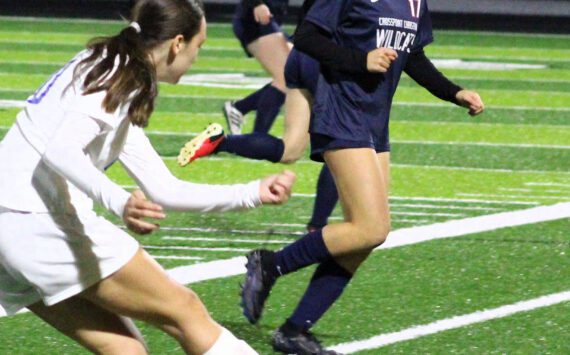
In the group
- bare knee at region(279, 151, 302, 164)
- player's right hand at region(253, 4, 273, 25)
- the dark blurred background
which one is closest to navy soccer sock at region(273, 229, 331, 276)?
bare knee at region(279, 151, 302, 164)

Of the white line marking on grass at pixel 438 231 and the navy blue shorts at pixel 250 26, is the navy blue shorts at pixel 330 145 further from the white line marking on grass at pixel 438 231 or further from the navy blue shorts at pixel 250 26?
the navy blue shorts at pixel 250 26

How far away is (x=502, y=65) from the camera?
59.8 ft

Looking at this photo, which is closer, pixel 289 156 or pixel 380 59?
pixel 380 59

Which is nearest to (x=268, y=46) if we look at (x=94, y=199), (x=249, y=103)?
(x=249, y=103)

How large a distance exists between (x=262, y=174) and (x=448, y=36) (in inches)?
534

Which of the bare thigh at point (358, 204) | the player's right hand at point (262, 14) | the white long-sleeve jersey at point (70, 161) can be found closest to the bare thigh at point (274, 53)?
the player's right hand at point (262, 14)

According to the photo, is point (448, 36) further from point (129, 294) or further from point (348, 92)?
point (129, 294)

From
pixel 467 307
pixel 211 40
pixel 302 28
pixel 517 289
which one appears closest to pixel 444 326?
pixel 467 307

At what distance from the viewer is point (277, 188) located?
11.8 ft

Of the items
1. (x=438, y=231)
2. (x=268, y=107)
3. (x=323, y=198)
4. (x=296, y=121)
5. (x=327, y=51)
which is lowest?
(x=268, y=107)

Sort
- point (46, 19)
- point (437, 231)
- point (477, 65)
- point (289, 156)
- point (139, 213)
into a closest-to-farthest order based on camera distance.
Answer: point (139, 213) < point (437, 231) < point (289, 156) < point (477, 65) < point (46, 19)

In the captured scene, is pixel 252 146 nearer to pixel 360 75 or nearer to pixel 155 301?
pixel 360 75

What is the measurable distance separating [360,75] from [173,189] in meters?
1.35

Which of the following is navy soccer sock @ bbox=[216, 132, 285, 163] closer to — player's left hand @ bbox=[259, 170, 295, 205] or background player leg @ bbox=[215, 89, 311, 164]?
background player leg @ bbox=[215, 89, 311, 164]
